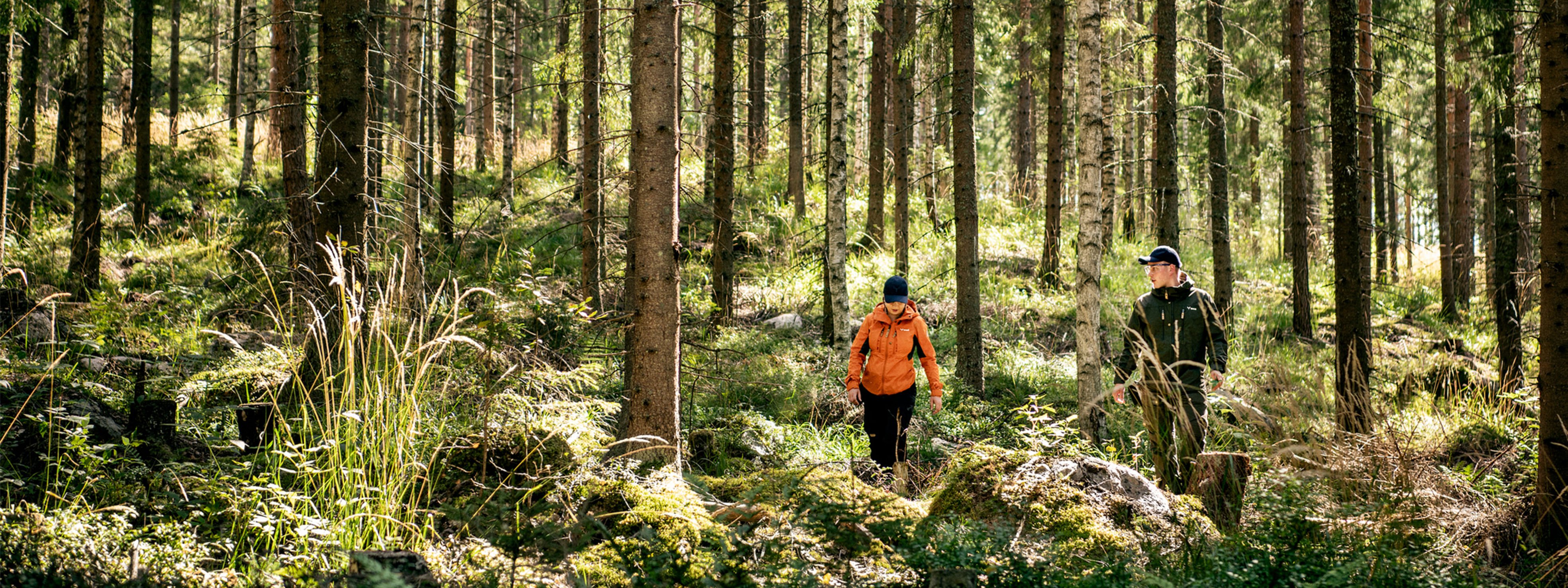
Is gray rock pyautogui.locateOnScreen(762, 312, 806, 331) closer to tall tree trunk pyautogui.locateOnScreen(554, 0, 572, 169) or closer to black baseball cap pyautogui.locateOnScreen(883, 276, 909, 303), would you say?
tall tree trunk pyautogui.locateOnScreen(554, 0, 572, 169)

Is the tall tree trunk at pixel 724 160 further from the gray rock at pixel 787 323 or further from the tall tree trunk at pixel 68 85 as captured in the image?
the tall tree trunk at pixel 68 85

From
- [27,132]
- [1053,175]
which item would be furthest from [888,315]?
[27,132]

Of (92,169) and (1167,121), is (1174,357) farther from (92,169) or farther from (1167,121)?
(92,169)

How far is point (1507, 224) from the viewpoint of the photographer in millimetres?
10703

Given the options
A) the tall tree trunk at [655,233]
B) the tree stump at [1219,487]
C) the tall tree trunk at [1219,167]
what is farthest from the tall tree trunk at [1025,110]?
the tall tree trunk at [655,233]

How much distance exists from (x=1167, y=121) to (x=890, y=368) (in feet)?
25.9

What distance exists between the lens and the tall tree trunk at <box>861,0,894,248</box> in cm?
1448

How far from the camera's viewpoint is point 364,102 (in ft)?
20.9

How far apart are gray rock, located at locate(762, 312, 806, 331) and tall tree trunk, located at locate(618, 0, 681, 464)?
679 centimetres

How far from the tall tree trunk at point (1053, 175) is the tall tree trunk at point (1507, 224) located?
18.1 ft

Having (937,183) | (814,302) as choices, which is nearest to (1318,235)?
(937,183)

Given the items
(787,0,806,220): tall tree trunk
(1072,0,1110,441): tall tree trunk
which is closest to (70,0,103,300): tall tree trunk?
(787,0,806,220): tall tree trunk

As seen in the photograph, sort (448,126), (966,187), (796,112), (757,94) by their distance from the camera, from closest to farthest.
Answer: (966,187)
(448,126)
(796,112)
(757,94)

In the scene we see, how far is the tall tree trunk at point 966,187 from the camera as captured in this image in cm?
974
